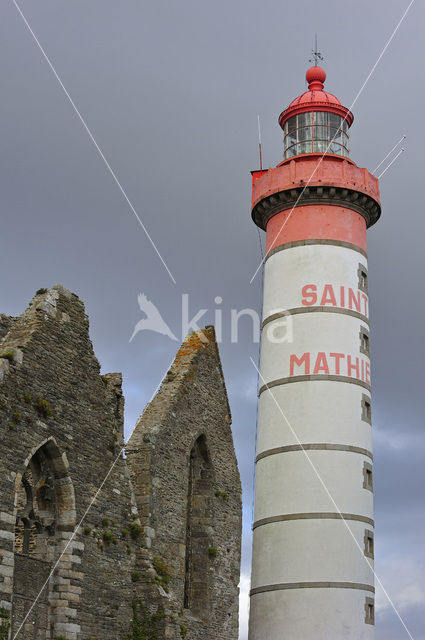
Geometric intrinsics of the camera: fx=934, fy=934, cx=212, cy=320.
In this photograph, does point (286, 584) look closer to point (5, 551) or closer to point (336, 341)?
point (336, 341)

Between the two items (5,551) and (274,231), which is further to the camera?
(274,231)

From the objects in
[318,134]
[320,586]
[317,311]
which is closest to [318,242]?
[317,311]

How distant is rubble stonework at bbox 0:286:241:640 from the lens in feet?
52.0

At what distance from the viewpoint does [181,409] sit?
21922 mm

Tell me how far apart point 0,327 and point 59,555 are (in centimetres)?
528

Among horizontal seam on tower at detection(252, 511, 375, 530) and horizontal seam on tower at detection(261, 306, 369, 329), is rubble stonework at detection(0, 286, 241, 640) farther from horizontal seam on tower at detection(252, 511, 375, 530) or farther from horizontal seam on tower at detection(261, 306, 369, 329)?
horizontal seam on tower at detection(261, 306, 369, 329)

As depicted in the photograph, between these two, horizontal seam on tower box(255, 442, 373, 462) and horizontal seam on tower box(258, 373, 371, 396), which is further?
horizontal seam on tower box(258, 373, 371, 396)

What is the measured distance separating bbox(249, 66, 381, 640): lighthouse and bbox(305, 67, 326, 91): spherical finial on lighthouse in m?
0.06

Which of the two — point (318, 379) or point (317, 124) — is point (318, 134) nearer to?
point (317, 124)

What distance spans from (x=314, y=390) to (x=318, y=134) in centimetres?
776

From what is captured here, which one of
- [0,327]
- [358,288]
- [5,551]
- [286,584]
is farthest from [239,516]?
[5,551]

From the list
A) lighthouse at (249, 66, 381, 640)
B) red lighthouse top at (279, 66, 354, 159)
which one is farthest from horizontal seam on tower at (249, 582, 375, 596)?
red lighthouse top at (279, 66, 354, 159)

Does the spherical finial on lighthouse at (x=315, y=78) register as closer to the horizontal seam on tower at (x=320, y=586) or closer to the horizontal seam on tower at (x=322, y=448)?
the horizontal seam on tower at (x=322, y=448)

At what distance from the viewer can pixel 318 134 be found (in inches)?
1048
